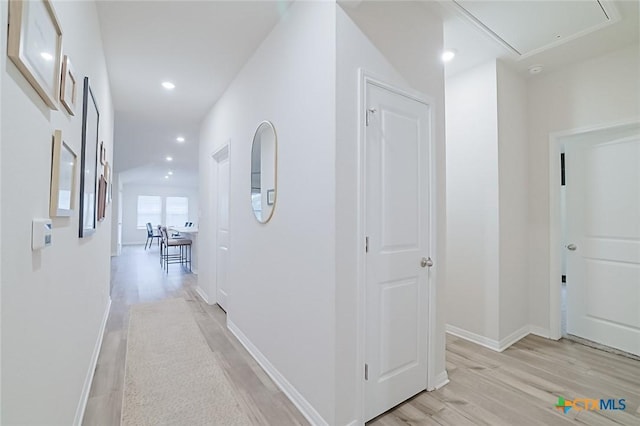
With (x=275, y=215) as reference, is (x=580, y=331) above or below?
below

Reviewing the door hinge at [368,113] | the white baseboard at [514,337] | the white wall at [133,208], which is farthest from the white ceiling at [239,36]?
the white wall at [133,208]

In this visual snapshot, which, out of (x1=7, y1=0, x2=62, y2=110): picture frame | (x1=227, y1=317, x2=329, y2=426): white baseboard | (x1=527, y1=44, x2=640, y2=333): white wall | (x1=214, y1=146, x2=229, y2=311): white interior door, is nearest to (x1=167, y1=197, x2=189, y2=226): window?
(x1=214, y1=146, x2=229, y2=311): white interior door

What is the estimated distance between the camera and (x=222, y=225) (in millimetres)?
3855

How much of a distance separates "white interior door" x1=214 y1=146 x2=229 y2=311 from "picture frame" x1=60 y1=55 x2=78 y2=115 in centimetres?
215

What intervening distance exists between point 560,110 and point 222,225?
4.05 meters

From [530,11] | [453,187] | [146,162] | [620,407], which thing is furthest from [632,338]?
[146,162]

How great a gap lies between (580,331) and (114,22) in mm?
5077

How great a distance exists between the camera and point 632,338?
8.46ft

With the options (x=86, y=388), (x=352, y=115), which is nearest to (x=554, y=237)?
(x=352, y=115)

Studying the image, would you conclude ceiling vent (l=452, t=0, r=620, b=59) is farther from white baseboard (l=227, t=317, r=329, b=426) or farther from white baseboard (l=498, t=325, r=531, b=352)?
white baseboard (l=227, t=317, r=329, b=426)

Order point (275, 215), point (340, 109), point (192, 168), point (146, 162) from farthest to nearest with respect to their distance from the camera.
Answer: point (192, 168), point (146, 162), point (275, 215), point (340, 109)

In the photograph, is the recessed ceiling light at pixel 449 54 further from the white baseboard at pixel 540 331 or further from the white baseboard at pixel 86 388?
the white baseboard at pixel 86 388

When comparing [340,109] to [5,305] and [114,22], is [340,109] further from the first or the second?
[114,22]

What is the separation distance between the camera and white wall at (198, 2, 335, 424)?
1.66m
